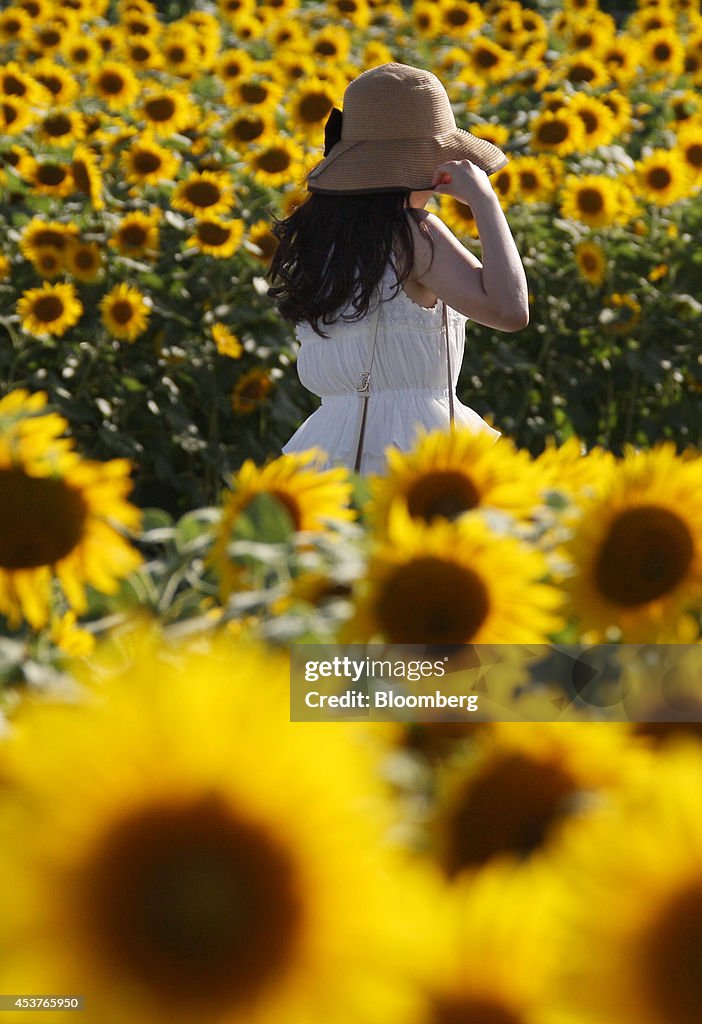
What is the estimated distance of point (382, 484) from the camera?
105 cm

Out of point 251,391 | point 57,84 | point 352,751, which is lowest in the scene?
point 352,751

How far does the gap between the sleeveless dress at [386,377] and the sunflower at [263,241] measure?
70.3 inches

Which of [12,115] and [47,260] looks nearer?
[47,260]

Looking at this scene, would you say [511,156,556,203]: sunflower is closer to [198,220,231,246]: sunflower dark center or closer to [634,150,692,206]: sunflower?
[634,150,692,206]: sunflower

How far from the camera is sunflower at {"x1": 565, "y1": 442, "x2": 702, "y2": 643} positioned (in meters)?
0.94

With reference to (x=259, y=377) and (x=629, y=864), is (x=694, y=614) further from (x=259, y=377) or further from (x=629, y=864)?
(x=259, y=377)

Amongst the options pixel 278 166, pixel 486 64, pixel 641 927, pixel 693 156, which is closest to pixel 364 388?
pixel 641 927

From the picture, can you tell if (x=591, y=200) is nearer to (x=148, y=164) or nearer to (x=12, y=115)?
→ (x=148, y=164)

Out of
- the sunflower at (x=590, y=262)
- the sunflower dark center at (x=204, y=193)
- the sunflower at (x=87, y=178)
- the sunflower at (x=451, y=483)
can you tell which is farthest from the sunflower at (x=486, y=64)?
the sunflower at (x=451, y=483)

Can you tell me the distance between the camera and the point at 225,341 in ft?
14.3

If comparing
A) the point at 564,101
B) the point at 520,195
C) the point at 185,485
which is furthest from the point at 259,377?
the point at 564,101

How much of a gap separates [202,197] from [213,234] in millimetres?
213

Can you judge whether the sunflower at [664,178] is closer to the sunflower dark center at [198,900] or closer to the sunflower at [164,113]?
the sunflower at [164,113]

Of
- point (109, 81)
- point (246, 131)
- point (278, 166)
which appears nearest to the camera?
point (278, 166)
